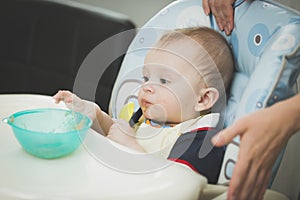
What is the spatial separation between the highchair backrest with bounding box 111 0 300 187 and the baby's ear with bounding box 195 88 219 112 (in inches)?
1.2

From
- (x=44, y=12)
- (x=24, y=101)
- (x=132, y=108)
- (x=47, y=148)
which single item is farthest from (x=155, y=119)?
(x=44, y=12)

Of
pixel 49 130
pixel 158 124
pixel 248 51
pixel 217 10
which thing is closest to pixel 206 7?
pixel 217 10

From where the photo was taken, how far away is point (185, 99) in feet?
3.01

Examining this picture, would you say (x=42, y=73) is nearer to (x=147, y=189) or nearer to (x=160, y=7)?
(x=160, y=7)

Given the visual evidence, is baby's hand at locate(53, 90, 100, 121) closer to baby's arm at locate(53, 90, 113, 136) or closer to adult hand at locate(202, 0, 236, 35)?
baby's arm at locate(53, 90, 113, 136)

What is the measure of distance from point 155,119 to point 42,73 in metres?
0.42

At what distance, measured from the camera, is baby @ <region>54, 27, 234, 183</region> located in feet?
2.94

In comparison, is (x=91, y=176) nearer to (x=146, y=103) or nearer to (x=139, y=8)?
(x=146, y=103)

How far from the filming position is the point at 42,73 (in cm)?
123

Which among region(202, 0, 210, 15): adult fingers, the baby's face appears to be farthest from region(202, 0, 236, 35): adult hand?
the baby's face

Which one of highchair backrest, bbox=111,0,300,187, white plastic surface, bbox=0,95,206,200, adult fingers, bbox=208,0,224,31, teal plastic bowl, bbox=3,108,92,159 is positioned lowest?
white plastic surface, bbox=0,95,206,200

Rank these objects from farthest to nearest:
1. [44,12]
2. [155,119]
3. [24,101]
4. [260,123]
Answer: [44,12] → [24,101] → [155,119] → [260,123]

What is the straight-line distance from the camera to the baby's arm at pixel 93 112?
0.99 meters

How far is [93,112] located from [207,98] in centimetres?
23
